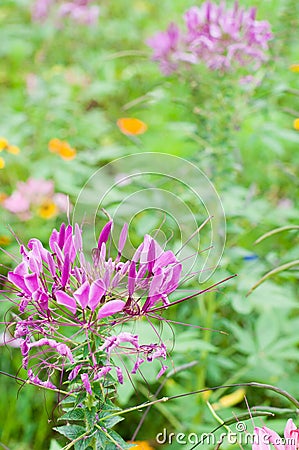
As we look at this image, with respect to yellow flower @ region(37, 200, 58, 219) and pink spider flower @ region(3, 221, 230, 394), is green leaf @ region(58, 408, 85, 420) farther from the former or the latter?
yellow flower @ region(37, 200, 58, 219)

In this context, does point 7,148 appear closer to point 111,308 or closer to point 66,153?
point 66,153

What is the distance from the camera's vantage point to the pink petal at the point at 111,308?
593 mm

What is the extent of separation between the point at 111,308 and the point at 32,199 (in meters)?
1.23

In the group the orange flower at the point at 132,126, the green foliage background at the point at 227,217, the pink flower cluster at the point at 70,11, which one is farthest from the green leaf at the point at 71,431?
the pink flower cluster at the point at 70,11

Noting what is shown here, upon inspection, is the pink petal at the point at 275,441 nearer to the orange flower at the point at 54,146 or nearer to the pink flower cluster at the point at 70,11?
the orange flower at the point at 54,146

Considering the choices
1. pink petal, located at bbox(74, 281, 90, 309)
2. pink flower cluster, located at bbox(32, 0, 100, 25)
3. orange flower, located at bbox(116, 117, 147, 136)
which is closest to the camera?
pink petal, located at bbox(74, 281, 90, 309)

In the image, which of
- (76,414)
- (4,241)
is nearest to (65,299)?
(76,414)

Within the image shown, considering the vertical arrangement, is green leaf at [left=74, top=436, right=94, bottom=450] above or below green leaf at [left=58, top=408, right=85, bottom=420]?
below

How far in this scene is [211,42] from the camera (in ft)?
4.11

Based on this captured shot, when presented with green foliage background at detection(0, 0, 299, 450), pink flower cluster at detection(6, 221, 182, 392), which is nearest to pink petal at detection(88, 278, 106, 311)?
pink flower cluster at detection(6, 221, 182, 392)

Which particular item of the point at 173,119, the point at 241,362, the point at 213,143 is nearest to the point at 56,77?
the point at 173,119

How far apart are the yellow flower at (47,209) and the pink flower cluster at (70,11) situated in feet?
3.50

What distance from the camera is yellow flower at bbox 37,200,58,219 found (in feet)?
5.81

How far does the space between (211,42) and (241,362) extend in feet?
2.68
